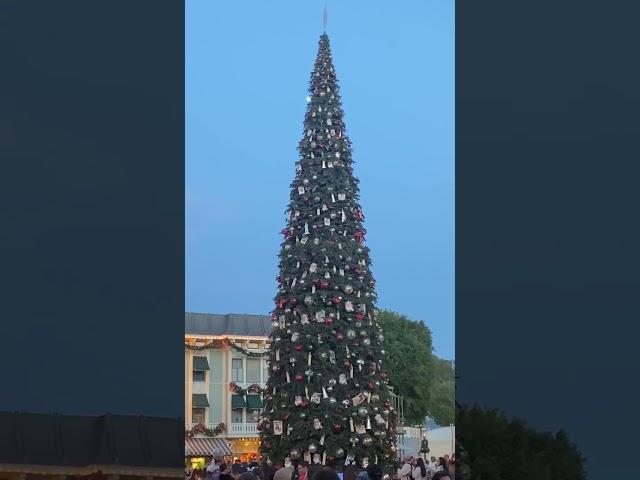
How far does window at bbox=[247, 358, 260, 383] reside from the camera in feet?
87.3

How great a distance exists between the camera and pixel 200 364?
84.9ft

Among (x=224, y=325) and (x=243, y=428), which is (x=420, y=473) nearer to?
(x=243, y=428)

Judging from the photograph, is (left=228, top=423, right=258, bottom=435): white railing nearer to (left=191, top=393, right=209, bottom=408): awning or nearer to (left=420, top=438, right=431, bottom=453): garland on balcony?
(left=191, top=393, right=209, bottom=408): awning

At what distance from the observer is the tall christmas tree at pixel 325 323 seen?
33.8 feet

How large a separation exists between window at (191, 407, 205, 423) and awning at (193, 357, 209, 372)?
1.29 metres

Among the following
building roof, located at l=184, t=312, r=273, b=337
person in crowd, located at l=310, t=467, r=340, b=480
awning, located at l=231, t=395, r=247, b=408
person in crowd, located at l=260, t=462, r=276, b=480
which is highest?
building roof, located at l=184, t=312, r=273, b=337

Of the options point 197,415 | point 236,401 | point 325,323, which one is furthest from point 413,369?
point 325,323
